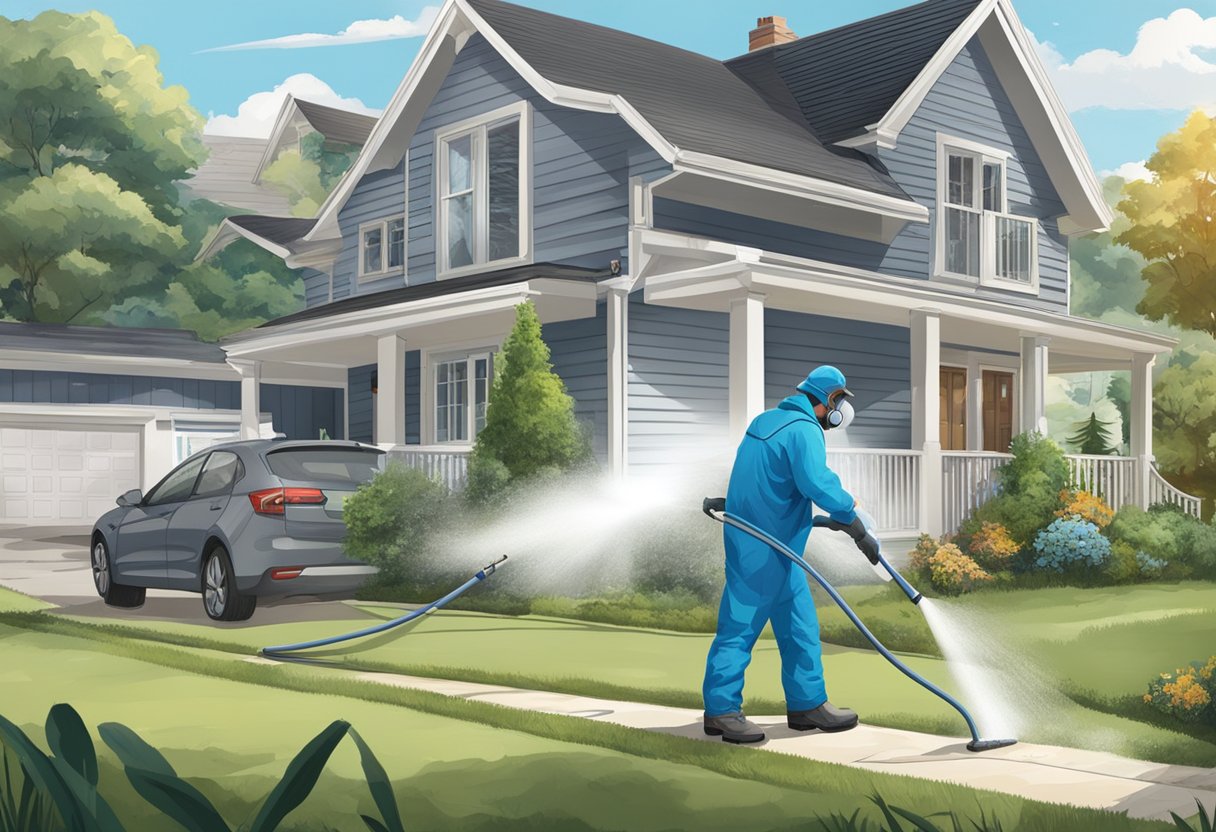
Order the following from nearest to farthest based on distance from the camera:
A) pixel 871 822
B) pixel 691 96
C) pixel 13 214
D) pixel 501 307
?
pixel 871 822 → pixel 501 307 → pixel 691 96 → pixel 13 214

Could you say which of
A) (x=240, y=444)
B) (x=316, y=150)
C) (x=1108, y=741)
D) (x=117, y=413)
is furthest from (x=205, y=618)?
(x=316, y=150)

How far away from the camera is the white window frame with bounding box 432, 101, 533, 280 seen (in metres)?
18.9

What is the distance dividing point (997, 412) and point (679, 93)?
7.69m

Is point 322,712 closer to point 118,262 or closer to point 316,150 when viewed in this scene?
point 118,262

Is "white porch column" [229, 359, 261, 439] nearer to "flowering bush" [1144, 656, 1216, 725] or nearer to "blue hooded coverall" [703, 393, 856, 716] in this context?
"blue hooded coverall" [703, 393, 856, 716]

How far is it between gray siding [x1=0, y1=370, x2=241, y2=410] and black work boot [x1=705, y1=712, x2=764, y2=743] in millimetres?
21577

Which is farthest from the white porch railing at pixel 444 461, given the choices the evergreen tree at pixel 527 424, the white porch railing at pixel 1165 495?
the white porch railing at pixel 1165 495

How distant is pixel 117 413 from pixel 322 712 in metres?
20.0

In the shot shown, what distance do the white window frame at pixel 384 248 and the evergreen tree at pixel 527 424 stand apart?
260 inches

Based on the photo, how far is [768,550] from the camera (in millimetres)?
7137

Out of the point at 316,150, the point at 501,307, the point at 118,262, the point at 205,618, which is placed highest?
the point at 316,150

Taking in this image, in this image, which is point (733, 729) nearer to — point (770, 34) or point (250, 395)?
point (250, 395)

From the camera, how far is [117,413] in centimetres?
2619

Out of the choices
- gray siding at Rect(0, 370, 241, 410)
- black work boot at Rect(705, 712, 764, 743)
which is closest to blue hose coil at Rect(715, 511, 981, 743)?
black work boot at Rect(705, 712, 764, 743)
